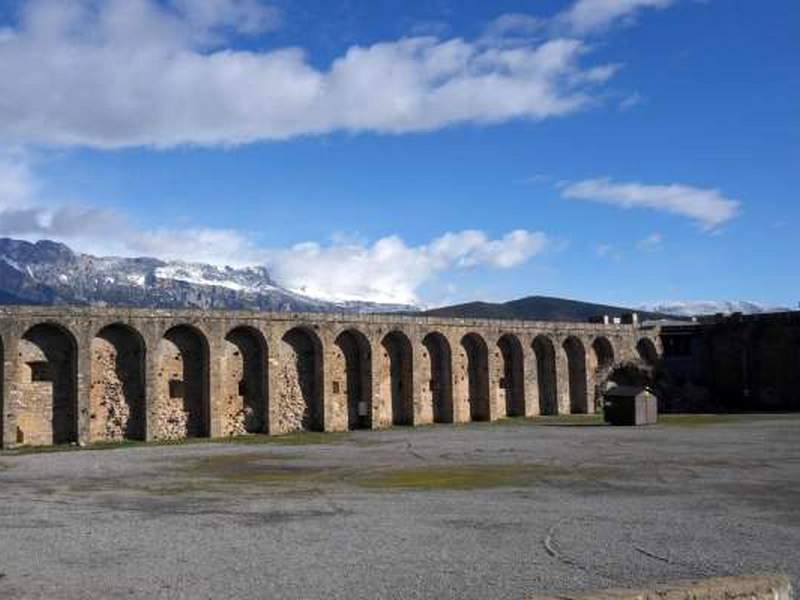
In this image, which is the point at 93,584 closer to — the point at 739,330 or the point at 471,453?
the point at 471,453

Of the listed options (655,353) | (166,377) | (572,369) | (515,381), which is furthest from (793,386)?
(166,377)

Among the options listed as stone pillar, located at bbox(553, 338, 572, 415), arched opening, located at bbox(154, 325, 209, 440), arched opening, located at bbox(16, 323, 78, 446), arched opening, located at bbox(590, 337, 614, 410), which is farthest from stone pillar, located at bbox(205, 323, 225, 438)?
arched opening, located at bbox(590, 337, 614, 410)

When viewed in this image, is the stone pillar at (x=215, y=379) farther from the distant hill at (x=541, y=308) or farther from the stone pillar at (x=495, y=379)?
the distant hill at (x=541, y=308)

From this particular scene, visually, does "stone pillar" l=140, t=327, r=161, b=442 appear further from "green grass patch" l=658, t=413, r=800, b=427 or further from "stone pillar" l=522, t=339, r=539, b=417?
"green grass patch" l=658, t=413, r=800, b=427

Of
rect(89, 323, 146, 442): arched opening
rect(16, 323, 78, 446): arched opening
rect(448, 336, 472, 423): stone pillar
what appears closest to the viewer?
→ rect(16, 323, 78, 446): arched opening

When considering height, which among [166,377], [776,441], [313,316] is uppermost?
[313,316]

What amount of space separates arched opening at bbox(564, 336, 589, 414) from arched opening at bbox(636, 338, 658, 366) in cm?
524

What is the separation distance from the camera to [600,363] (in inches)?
2014

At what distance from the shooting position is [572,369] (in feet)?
164

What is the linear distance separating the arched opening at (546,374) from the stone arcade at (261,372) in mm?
60

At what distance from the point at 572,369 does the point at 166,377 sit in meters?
24.1

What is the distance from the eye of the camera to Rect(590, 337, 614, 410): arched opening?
49.9 metres

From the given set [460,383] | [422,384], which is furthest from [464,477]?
[460,383]

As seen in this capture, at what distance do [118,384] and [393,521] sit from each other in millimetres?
22095
